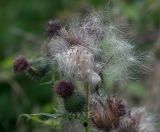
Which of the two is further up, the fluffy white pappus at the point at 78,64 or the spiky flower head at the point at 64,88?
the fluffy white pappus at the point at 78,64

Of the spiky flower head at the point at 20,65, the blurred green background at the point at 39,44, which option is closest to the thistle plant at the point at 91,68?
the spiky flower head at the point at 20,65

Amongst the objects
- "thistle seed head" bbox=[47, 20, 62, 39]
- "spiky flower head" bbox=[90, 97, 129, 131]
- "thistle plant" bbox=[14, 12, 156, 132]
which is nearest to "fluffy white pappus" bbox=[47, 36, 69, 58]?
"thistle plant" bbox=[14, 12, 156, 132]

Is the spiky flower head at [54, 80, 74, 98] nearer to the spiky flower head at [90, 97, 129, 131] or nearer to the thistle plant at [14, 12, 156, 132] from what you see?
the thistle plant at [14, 12, 156, 132]

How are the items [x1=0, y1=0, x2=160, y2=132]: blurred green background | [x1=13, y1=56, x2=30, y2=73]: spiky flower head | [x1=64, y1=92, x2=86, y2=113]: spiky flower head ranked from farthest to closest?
[x1=0, y1=0, x2=160, y2=132]: blurred green background < [x1=13, y1=56, x2=30, y2=73]: spiky flower head < [x1=64, y1=92, x2=86, y2=113]: spiky flower head

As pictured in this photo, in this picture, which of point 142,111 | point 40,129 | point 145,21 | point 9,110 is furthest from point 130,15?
point 142,111

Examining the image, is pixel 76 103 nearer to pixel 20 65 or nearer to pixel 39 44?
pixel 20 65

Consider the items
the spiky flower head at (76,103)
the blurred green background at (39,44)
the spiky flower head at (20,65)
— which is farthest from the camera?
the blurred green background at (39,44)

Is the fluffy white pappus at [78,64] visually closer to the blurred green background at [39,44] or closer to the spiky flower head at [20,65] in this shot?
the spiky flower head at [20,65]

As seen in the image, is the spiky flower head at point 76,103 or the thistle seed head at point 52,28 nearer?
the spiky flower head at point 76,103
